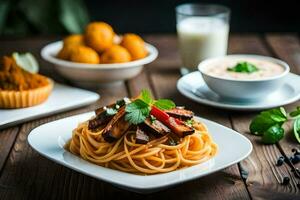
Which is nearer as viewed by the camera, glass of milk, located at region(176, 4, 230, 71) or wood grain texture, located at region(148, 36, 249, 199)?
wood grain texture, located at region(148, 36, 249, 199)

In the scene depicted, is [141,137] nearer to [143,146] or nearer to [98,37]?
[143,146]

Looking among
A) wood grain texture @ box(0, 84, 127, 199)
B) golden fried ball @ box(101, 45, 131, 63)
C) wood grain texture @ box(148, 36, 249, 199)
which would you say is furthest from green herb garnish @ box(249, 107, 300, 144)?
golden fried ball @ box(101, 45, 131, 63)

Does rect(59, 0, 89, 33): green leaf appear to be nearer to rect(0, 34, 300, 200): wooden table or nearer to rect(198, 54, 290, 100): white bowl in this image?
rect(0, 34, 300, 200): wooden table

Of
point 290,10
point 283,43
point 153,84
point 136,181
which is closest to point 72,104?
point 153,84

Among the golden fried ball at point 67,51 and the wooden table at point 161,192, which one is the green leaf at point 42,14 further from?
the wooden table at point 161,192

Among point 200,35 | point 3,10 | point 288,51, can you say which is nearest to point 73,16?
point 3,10

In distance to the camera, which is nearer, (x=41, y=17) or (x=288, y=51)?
(x=288, y=51)
